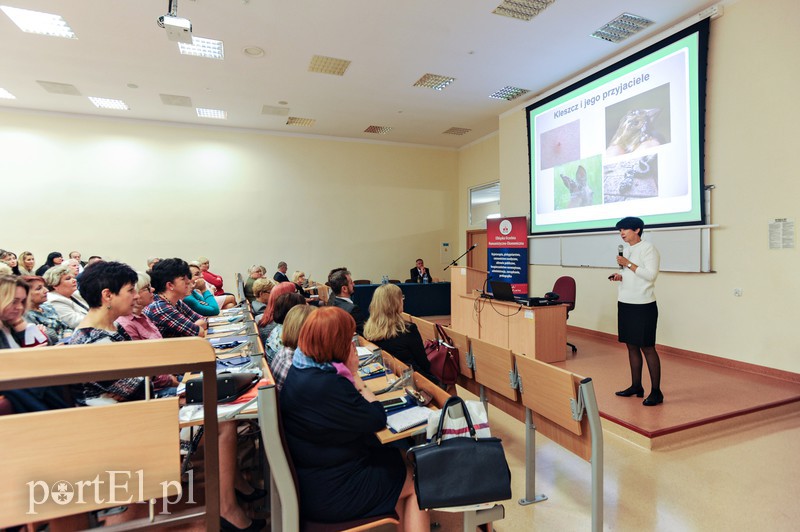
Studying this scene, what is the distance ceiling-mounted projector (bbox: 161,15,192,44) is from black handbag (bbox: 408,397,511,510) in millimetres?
4493

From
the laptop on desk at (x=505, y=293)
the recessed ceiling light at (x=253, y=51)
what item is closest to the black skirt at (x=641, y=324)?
the laptop on desk at (x=505, y=293)

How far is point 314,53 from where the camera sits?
5.79 m

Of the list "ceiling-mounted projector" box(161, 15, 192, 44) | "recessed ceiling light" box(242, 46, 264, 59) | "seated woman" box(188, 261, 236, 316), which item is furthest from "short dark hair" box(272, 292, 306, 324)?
"recessed ceiling light" box(242, 46, 264, 59)

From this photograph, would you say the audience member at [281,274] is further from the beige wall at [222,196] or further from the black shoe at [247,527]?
the black shoe at [247,527]

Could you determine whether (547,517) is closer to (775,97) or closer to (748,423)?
(748,423)

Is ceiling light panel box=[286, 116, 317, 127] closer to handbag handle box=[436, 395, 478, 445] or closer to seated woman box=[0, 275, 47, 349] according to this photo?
seated woman box=[0, 275, 47, 349]

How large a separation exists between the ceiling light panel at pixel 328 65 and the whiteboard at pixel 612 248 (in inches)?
176

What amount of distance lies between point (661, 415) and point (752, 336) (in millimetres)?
2198

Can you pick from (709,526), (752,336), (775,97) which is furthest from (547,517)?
(775,97)

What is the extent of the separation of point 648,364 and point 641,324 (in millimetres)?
357

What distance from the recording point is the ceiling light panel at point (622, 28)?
16.2 ft

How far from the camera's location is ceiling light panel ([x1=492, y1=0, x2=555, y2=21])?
466cm

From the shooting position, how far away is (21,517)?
104 centimetres

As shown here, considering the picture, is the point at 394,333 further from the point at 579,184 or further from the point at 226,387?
the point at 579,184
